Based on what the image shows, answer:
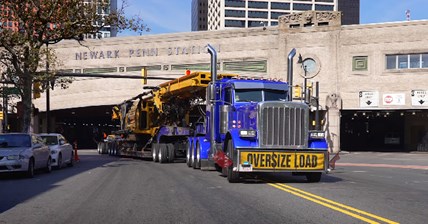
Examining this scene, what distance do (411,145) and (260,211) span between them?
46652 millimetres

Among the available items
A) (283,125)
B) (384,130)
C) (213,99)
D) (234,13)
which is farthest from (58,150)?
(234,13)

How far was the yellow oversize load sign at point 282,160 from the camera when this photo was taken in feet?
47.3

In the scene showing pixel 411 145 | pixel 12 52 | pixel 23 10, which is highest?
pixel 23 10

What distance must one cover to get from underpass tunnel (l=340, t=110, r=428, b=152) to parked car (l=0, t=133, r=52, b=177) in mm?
34578

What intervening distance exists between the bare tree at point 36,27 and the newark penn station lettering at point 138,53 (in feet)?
74.4

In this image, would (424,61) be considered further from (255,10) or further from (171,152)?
(255,10)

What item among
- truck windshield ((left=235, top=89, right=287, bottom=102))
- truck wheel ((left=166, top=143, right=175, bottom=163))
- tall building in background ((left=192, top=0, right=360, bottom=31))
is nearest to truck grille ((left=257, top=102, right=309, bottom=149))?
truck windshield ((left=235, top=89, right=287, bottom=102))

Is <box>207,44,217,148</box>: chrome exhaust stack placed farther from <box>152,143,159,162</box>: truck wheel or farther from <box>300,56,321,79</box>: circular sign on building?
<box>300,56,321,79</box>: circular sign on building

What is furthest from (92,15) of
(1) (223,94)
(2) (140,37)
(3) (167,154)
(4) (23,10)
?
(2) (140,37)

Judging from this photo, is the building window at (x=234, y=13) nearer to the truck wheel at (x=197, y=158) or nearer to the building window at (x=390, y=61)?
the building window at (x=390, y=61)

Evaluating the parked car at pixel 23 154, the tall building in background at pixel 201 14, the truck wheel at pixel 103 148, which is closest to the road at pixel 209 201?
the parked car at pixel 23 154

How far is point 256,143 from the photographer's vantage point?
48.2ft

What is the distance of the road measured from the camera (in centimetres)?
913

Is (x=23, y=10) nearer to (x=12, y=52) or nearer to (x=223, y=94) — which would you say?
(x=12, y=52)
